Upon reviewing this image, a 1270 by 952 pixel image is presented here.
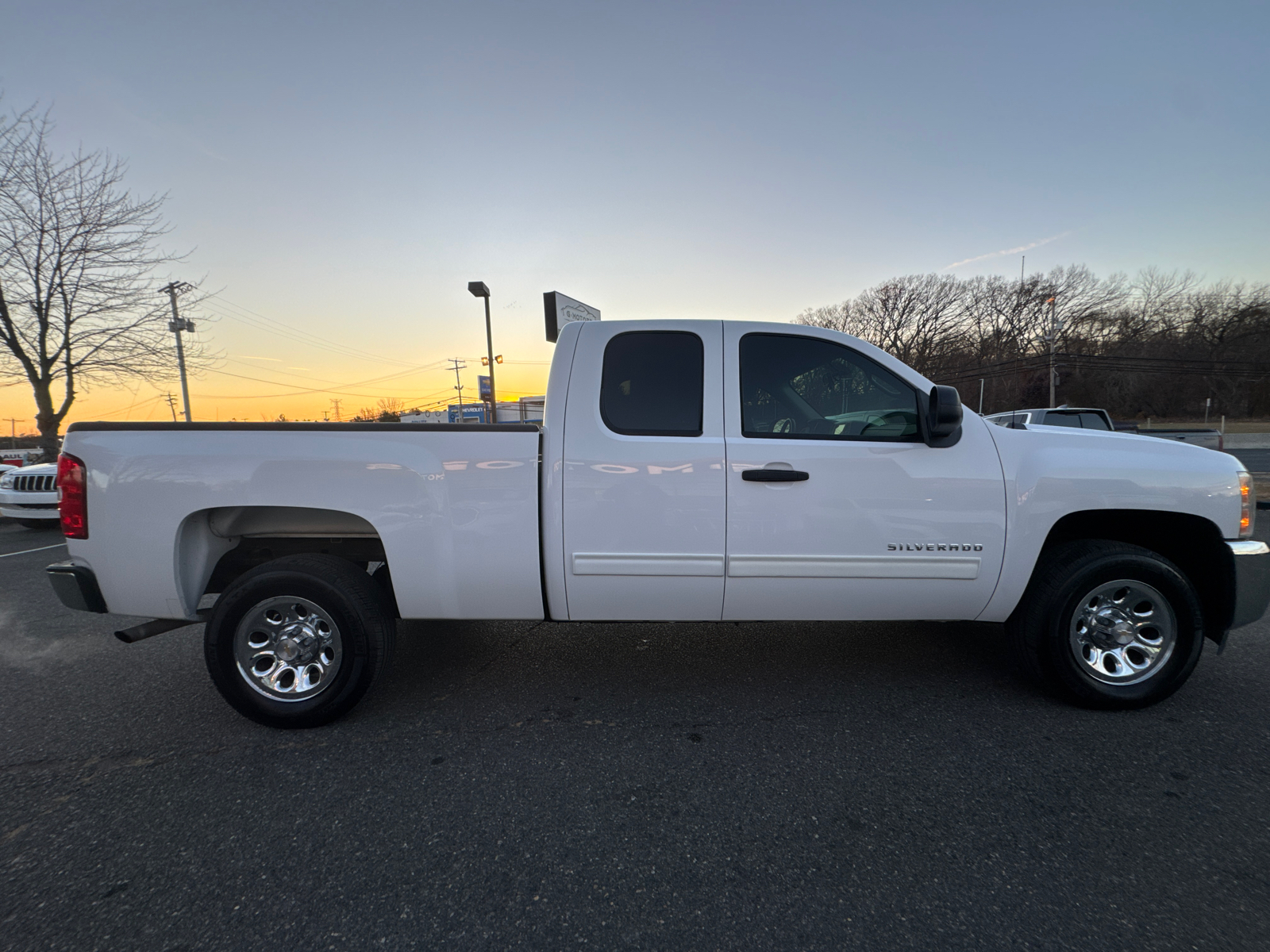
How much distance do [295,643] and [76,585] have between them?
107 centimetres

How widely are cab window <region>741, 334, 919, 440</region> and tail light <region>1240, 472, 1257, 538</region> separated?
1.69 meters

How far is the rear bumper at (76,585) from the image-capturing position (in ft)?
9.43

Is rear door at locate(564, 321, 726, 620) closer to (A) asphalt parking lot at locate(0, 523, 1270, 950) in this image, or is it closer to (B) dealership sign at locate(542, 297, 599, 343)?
(A) asphalt parking lot at locate(0, 523, 1270, 950)

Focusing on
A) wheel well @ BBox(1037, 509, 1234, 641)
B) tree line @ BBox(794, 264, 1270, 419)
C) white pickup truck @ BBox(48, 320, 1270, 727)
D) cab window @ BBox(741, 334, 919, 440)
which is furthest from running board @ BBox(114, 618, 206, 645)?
tree line @ BBox(794, 264, 1270, 419)

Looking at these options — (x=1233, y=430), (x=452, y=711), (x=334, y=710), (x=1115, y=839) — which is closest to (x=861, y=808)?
(x=1115, y=839)

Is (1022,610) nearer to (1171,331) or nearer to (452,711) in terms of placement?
(452,711)

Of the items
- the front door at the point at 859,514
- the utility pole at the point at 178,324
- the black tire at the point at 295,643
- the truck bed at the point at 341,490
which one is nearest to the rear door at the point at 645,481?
the front door at the point at 859,514

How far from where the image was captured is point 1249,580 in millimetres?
2932

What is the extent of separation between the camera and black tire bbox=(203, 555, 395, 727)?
2.86m

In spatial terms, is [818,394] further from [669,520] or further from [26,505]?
[26,505]

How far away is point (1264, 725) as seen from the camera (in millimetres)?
2838

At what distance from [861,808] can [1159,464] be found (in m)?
2.31

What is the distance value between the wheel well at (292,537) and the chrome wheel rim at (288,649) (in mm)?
334

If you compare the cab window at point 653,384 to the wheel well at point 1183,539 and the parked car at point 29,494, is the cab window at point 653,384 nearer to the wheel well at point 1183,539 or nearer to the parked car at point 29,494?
the wheel well at point 1183,539
